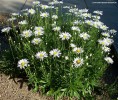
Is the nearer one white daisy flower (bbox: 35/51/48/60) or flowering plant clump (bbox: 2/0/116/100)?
white daisy flower (bbox: 35/51/48/60)

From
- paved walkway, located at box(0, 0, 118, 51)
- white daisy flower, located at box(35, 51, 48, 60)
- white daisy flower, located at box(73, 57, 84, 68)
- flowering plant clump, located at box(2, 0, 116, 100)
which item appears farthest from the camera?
paved walkway, located at box(0, 0, 118, 51)

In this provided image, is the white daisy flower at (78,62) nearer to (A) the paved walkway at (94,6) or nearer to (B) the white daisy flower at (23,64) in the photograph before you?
(B) the white daisy flower at (23,64)

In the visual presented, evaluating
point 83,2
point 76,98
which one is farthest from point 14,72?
point 83,2

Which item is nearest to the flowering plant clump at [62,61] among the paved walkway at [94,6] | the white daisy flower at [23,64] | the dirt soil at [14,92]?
the white daisy flower at [23,64]

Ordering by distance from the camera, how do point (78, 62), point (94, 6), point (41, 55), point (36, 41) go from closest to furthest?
point (78, 62)
point (41, 55)
point (36, 41)
point (94, 6)

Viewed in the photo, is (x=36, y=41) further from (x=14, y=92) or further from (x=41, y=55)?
(x=14, y=92)

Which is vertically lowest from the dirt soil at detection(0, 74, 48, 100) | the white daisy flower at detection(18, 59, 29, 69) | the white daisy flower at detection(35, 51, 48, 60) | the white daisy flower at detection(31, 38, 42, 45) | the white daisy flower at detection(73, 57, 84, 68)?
the dirt soil at detection(0, 74, 48, 100)

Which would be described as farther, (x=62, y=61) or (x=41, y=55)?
(x=62, y=61)

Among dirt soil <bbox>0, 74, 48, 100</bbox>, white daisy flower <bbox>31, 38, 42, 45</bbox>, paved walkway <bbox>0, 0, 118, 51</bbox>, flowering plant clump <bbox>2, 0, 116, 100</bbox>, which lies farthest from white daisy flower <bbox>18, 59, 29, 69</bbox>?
paved walkway <bbox>0, 0, 118, 51</bbox>

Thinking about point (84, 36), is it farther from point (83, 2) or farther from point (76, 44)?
point (83, 2)

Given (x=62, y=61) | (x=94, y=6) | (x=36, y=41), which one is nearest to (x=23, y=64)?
(x=36, y=41)

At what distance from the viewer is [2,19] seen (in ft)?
25.8

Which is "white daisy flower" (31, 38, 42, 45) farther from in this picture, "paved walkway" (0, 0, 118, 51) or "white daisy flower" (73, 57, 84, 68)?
"paved walkway" (0, 0, 118, 51)

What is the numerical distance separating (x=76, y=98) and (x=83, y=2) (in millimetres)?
4767
